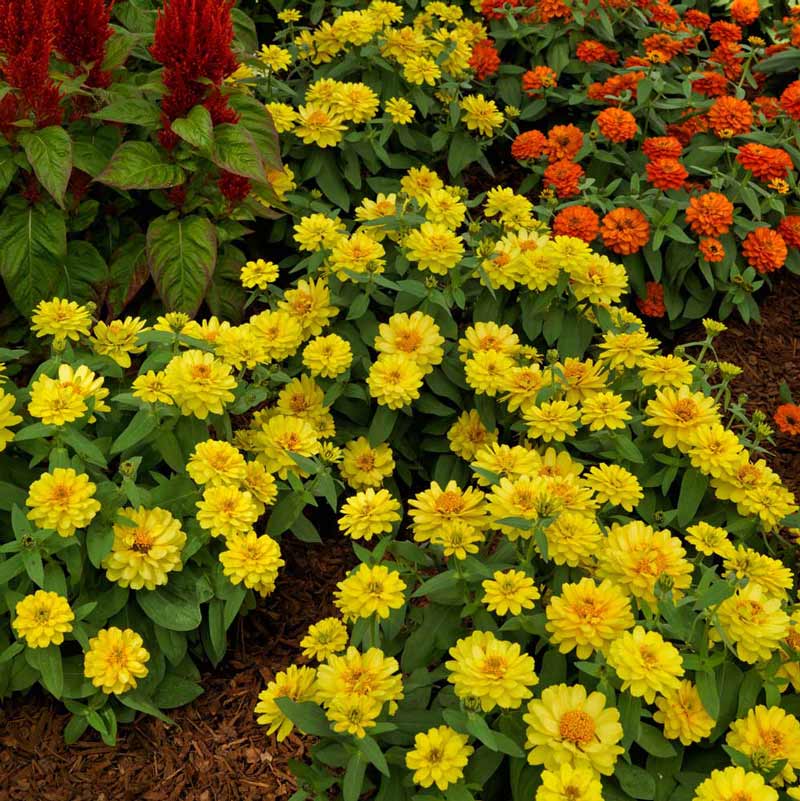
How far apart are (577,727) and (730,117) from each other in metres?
2.78

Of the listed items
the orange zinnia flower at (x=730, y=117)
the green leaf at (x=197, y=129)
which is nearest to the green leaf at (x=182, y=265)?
the green leaf at (x=197, y=129)

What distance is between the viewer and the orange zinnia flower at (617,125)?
3.53 m

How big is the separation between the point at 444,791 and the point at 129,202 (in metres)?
2.23

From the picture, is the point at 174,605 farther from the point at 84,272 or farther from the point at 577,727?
the point at 84,272

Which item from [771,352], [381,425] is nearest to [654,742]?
[381,425]

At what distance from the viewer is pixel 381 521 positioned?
6.73ft

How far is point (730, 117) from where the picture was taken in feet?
11.8

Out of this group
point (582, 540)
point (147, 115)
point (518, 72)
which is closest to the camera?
point (582, 540)

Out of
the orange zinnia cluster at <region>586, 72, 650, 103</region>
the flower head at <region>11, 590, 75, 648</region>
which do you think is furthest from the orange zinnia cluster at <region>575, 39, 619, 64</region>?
the flower head at <region>11, 590, 75, 648</region>

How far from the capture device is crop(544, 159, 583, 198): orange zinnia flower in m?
3.49

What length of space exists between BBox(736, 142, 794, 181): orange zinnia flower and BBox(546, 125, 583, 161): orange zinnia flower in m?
0.62

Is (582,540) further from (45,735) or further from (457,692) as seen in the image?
(45,735)

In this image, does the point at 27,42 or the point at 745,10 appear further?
the point at 745,10

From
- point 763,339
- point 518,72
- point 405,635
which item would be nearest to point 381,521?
point 405,635
